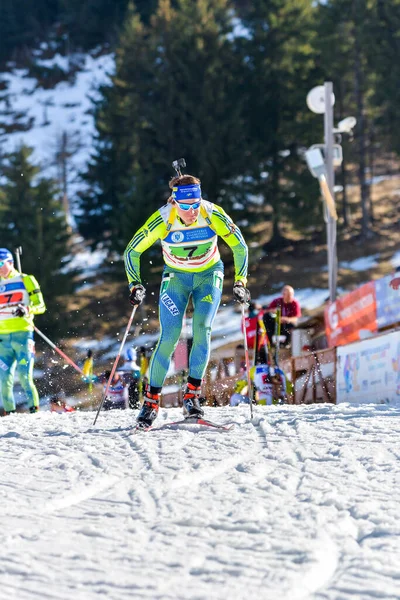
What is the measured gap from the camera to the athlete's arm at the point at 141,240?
23.2ft

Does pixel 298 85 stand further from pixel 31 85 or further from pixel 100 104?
pixel 31 85

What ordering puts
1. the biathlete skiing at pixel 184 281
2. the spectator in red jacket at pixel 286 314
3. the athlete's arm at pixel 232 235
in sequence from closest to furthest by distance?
1. the biathlete skiing at pixel 184 281
2. the athlete's arm at pixel 232 235
3. the spectator in red jacket at pixel 286 314

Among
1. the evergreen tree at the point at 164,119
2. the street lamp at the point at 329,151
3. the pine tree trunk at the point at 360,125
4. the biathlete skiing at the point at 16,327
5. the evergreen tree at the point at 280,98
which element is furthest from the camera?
the pine tree trunk at the point at 360,125

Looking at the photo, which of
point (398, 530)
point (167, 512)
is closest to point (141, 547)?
point (167, 512)

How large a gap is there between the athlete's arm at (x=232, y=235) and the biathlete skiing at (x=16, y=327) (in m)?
3.27

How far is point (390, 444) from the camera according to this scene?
581cm

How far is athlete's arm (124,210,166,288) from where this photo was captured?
708 cm

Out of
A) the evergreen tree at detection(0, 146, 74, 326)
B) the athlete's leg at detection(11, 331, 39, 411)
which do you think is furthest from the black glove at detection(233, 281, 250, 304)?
the evergreen tree at detection(0, 146, 74, 326)

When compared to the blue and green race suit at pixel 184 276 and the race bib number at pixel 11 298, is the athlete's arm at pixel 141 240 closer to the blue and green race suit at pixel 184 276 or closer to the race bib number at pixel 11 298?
Answer: the blue and green race suit at pixel 184 276

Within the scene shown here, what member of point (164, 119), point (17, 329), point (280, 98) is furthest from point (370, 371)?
point (280, 98)

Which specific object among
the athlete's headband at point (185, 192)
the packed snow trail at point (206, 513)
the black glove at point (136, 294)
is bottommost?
the packed snow trail at point (206, 513)

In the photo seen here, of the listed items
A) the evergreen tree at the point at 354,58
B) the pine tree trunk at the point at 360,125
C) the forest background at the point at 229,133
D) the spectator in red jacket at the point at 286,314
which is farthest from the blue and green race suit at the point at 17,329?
the pine tree trunk at the point at 360,125

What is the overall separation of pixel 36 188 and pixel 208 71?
880cm

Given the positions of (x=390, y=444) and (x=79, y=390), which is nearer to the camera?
(x=390, y=444)
